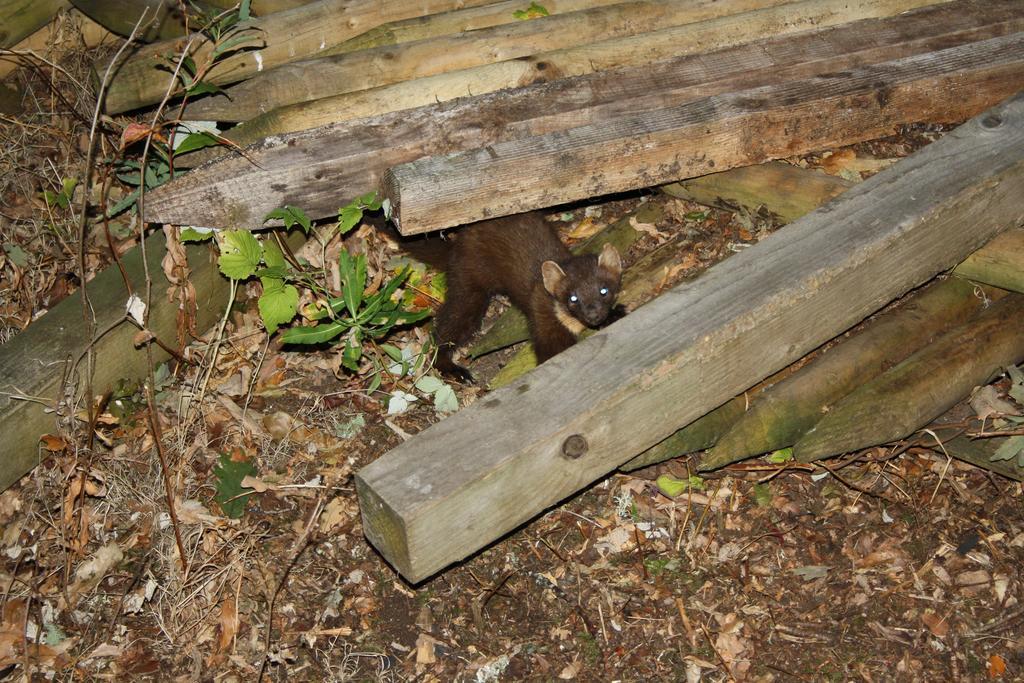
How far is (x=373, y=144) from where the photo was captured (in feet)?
14.6

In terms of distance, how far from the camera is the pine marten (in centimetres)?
563

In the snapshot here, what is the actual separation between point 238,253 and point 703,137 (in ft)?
7.78

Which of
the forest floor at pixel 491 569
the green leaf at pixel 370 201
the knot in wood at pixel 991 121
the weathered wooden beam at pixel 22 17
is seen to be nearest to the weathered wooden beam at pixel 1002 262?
the knot in wood at pixel 991 121

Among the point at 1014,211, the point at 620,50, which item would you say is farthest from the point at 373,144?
the point at 1014,211

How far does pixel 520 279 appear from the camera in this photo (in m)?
6.00

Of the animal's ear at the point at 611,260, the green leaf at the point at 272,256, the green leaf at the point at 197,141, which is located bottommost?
the animal's ear at the point at 611,260

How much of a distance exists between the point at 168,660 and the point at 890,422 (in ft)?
11.3

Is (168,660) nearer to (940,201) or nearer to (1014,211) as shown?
(940,201)

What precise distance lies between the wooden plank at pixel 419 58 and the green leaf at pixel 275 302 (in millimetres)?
1014

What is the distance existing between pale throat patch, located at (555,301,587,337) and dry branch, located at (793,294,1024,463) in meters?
1.98

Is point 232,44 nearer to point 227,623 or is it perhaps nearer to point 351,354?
point 351,354

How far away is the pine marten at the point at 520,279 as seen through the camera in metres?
5.63

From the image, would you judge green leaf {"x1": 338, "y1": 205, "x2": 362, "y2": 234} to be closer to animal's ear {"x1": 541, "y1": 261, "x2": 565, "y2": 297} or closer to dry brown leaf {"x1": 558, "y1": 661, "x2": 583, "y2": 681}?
animal's ear {"x1": 541, "y1": 261, "x2": 565, "y2": 297}

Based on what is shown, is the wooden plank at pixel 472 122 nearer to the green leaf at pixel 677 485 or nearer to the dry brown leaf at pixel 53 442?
the dry brown leaf at pixel 53 442
